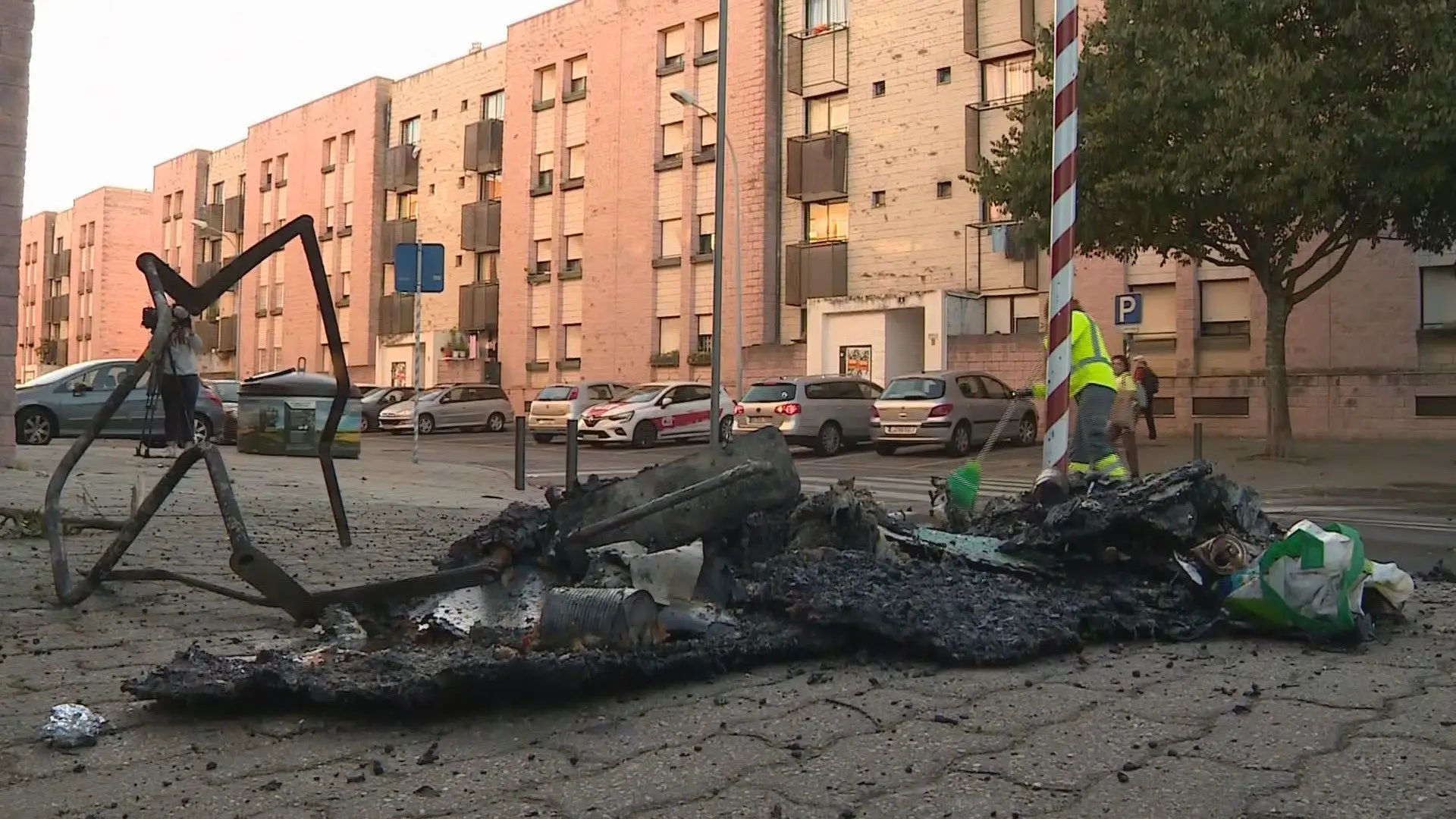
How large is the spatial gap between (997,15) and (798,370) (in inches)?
408

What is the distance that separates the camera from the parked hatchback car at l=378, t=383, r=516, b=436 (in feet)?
116

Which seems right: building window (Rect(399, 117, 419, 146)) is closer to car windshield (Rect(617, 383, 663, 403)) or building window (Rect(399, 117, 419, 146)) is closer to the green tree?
car windshield (Rect(617, 383, 663, 403))

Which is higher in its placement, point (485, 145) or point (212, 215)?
point (212, 215)

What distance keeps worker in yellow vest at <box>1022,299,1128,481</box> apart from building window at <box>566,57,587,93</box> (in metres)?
34.0

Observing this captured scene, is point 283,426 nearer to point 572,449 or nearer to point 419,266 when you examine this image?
point 419,266

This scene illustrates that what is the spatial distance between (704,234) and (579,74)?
341 inches

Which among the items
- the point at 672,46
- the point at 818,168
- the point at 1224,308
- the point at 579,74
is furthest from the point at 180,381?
the point at 579,74

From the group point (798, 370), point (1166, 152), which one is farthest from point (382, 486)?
point (798, 370)

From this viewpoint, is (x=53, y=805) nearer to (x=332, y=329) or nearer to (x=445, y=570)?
(x=445, y=570)

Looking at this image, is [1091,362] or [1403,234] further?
[1403,234]

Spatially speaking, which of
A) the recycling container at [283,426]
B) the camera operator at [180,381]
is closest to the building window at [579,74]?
the recycling container at [283,426]

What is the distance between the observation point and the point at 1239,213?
1811 centimetres

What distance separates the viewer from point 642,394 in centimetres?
2745

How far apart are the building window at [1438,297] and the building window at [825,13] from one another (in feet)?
52.9
